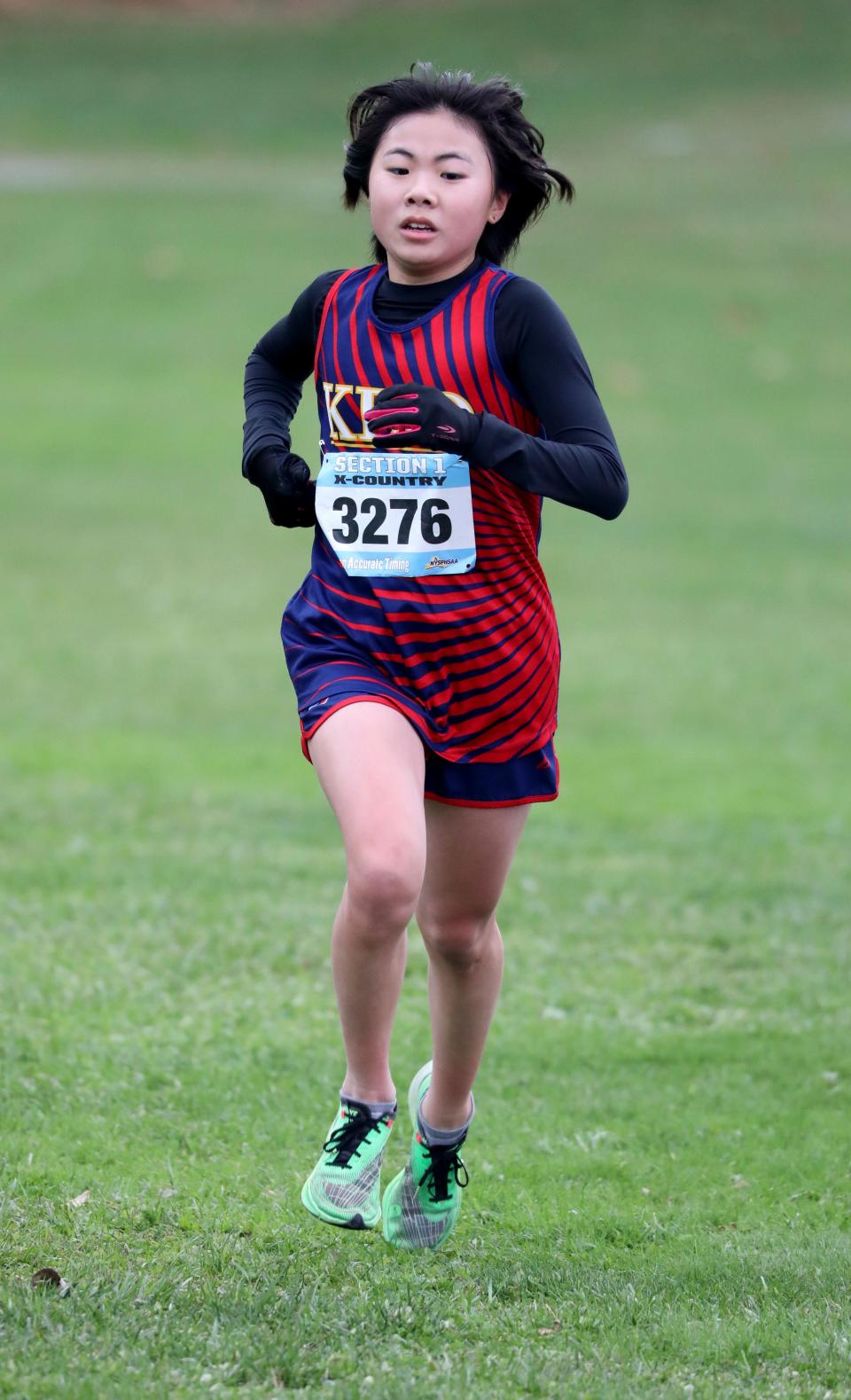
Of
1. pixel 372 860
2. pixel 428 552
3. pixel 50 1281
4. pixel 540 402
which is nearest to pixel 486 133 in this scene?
pixel 540 402

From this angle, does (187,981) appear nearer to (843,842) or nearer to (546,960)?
(546,960)

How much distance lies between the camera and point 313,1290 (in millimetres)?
3922

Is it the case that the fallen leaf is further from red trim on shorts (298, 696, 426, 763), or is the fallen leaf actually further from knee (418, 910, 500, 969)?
red trim on shorts (298, 696, 426, 763)

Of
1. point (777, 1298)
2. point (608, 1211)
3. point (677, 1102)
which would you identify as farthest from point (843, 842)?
point (777, 1298)

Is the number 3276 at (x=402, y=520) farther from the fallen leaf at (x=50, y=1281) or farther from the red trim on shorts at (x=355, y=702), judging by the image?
the fallen leaf at (x=50, y=1281)

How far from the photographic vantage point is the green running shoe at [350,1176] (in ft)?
12.9

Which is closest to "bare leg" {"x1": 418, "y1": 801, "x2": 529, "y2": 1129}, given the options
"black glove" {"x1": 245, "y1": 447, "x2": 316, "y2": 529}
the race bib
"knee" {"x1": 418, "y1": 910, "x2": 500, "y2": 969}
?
"knee" {"x1": 418, "y1": 910, "x2": 500, "y2": 969}

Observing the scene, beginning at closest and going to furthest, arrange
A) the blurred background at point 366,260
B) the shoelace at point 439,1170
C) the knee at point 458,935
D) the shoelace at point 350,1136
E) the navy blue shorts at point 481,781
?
1. the shoelace at point 350,1136
2. the navy blue shorts at point 481,781
3. the knee at point 458,935
4. the shoelace at point 439,1170
5. the blurred background at point 366,260

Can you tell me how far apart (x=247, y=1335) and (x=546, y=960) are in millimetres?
3981

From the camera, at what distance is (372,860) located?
372 cm

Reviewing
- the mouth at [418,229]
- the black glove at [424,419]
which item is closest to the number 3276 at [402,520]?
the black glove at [424,419]

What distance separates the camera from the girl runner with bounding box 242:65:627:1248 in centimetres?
384

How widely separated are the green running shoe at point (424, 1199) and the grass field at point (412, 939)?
0.09 metres

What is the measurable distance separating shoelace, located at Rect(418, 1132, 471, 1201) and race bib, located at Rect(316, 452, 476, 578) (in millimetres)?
1374
